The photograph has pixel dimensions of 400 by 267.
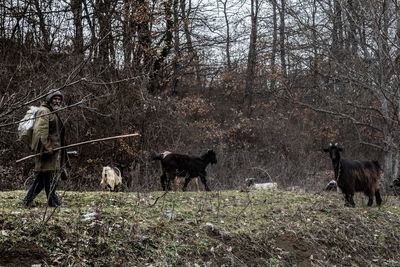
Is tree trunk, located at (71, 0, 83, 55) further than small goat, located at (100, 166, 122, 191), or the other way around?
tree trunk, located at (71, 0, 83, 55)

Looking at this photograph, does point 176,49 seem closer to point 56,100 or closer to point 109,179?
point 109,179

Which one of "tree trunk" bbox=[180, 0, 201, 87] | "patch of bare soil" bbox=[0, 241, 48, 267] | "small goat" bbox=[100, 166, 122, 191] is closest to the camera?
"patch of bare soil" bbox=[0, 241, 48, 267]

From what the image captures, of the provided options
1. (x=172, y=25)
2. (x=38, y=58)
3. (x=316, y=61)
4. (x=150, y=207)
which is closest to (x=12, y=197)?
(x=150, y=207)

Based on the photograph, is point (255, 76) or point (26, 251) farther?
point (255, 76)

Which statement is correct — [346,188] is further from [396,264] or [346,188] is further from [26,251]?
[26,251]

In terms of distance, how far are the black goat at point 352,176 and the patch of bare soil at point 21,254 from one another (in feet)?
27.3

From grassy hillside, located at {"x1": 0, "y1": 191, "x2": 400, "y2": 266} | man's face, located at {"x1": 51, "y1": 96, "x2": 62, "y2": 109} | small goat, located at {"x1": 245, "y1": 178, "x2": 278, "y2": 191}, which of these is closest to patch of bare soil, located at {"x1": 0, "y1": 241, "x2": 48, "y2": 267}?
grassy hillside, located at {"x1": 0, "y1": 191, "x2": 400, "y2": 266}

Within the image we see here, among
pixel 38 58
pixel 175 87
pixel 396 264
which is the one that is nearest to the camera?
pixel 396 264

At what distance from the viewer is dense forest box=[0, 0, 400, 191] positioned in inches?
564

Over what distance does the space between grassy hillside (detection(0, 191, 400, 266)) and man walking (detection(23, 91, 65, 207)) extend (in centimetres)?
34

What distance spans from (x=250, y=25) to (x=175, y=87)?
25.8 ft

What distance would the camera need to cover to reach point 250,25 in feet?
94.6

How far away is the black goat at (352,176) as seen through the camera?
459 inches

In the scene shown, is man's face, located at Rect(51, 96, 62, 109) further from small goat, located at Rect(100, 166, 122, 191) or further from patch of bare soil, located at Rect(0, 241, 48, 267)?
small goat, located at Rect(100, 166, 122, 191)
